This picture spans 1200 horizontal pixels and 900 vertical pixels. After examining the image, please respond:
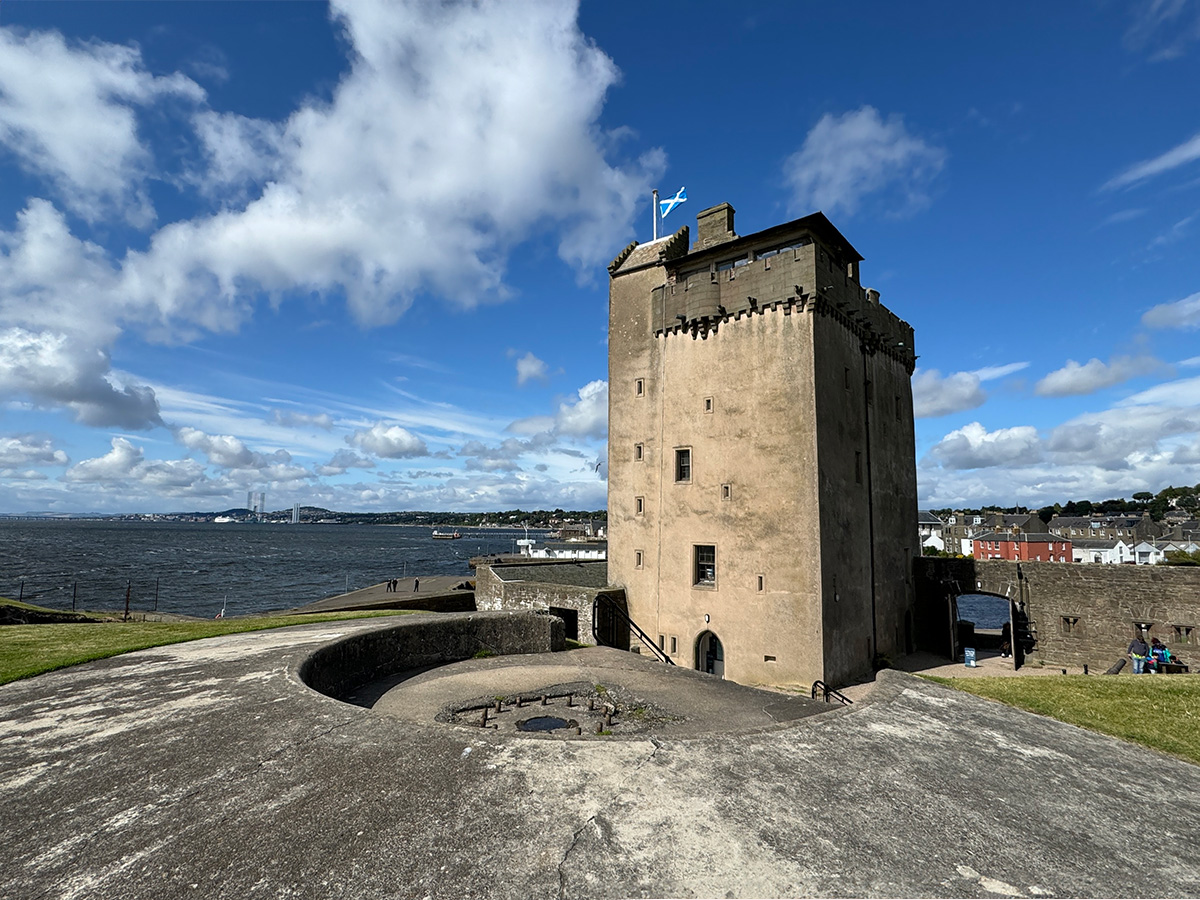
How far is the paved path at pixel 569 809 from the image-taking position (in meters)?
5.43

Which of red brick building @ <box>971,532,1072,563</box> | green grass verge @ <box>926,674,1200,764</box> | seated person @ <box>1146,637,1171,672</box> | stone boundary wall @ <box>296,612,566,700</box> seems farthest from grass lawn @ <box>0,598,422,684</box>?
red brick building @ <box>971,532,1072,563</box>

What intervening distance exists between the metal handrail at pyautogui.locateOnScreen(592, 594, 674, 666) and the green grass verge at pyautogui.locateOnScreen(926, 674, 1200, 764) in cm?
1331

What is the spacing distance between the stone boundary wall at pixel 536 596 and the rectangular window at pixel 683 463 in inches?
239

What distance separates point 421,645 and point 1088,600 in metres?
29.3

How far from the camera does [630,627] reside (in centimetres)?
2595

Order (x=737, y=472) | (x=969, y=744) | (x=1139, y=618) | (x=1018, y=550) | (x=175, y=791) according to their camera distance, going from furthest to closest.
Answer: (x=1018, y=550) → (x=1139, y=618) → (x=737, y=472) → (x=969, y=744) → (x=175, y=791)

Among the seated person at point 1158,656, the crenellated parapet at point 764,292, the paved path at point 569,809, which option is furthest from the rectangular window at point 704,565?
the seated person at point 1158,656

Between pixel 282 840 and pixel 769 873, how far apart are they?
4.88m

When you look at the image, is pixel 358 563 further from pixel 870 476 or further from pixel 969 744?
pixel 969 744

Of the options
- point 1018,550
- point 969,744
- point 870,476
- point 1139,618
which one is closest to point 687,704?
point 969,744

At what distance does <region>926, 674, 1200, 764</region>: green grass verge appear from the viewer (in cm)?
961

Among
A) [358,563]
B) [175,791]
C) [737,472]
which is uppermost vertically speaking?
[737,472]

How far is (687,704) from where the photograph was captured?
14.7 meters

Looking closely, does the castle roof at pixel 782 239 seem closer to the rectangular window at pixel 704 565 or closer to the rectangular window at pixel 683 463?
the rectangular window at pixel 683 463
